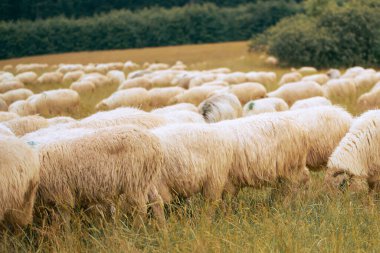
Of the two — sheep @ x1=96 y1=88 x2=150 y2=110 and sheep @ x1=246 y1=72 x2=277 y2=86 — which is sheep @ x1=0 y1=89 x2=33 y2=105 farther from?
sheep @ x1=246 y1=72 x2=277 y2=86

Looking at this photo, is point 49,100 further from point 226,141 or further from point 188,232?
point 188,232

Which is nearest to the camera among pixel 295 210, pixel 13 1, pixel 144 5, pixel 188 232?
pixel 188 232

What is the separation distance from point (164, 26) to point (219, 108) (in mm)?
39835

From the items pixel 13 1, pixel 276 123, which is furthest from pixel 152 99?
pixel 13 1

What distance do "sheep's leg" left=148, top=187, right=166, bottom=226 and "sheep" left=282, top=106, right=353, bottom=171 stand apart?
2326 mm

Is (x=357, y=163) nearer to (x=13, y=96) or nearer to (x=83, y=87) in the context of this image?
(x=13, y=96)

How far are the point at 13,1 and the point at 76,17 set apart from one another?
82.9ft

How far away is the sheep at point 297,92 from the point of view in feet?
42.3

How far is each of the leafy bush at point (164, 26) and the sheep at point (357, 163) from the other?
3680cm

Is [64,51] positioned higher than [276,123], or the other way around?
[276,123]

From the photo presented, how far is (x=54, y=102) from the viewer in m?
13.3

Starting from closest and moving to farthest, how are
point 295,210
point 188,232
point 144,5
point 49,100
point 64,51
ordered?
point 188,232, point 295,210, point 49,100, point 64,51, point 144,5

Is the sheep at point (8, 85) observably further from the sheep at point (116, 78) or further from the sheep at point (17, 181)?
the sheep at point (17, 181)

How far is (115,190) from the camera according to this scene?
14.3 feet
